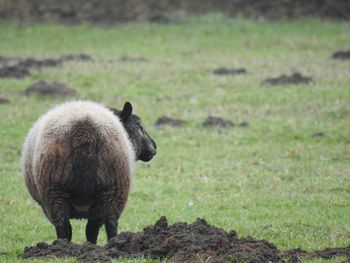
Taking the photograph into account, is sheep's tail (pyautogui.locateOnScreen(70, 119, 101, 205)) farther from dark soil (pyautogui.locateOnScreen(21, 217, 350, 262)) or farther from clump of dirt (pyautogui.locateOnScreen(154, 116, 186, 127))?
clump of dirt (pyautogui.locateOnScreen(154, 116, 186, 127))

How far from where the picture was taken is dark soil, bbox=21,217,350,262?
8.09 meters

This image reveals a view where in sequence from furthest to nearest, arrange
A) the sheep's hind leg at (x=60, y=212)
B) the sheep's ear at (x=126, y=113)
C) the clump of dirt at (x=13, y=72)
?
the clump of dirt at (x=13, y=72) < the sheep's ear at (x=126, y=113) < the sheep's hind leg at (x=60, y=212)

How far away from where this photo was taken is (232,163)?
16.1 meters

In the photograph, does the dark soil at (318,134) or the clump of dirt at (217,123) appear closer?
the dark soil at (318,134)

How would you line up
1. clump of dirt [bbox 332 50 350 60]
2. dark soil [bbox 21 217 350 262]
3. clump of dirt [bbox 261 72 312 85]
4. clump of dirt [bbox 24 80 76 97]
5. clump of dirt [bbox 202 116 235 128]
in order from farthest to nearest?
clump of dirt [bbox 332 50 350 60] < clump of dirt [bbox 261 72 312 85] < clump of dirt [bbox 24 80 76 97] < clump of dirt [bbox 202 116 235 128] < dark soil [bbox 21 217 350 262]

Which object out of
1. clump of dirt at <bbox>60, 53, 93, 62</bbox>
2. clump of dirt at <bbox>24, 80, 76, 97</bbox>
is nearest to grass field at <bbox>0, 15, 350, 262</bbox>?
clump of dirt at <bbox>24, 80, 76, 97</bbox>

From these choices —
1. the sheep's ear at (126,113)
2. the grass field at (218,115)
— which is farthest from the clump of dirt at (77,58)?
the sheep's ear at (126,113)

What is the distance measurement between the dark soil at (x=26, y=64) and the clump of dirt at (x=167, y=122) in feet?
21.8

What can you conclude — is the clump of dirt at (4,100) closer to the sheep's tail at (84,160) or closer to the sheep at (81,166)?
the sheep at (81,166)

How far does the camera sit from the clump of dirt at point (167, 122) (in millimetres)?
19277

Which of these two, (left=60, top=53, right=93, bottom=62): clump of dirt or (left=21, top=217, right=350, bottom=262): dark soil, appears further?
(left=60, top=53, right=93, bottom=62): clump of dirt

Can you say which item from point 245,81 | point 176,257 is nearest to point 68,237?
point 176,257

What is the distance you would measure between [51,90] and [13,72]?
10.6 ft

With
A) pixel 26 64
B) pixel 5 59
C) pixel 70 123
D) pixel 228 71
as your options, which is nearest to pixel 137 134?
pixel 70 123
